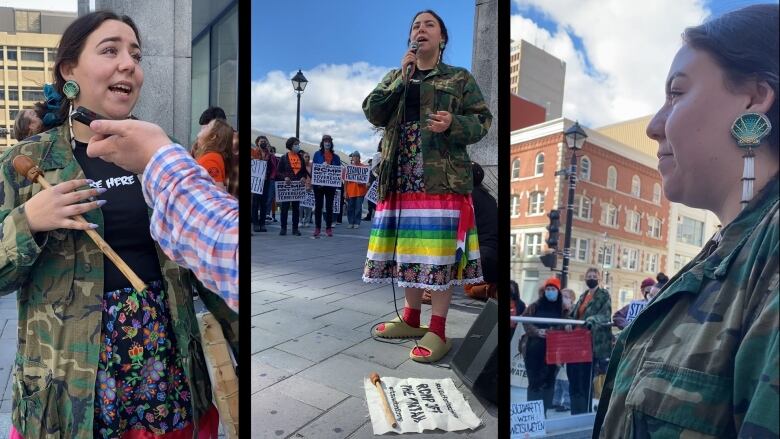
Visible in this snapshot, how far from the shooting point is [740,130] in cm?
94

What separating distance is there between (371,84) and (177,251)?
62 centimetres

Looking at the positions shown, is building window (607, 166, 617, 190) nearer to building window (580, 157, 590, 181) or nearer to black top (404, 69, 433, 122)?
building window (580, 157, 590, 181)

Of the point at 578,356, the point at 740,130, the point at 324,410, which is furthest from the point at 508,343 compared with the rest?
the point at 740,130

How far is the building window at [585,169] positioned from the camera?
1185mm

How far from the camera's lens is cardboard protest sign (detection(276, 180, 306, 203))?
1303 millimetres

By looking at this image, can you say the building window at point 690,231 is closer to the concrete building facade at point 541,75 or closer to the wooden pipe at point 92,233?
the concrete building facade at point 541,75

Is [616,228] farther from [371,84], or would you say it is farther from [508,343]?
[371,84]

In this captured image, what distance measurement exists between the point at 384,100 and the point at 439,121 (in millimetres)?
200

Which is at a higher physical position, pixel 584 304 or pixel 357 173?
pixel 357 173

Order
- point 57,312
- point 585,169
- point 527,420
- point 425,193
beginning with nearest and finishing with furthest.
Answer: point 57,312 < point 585,169 < point 527,420 < point 425,193

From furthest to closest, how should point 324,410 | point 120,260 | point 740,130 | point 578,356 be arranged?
point 324,410 < point 578,356 < point 120,260 < point 740,130

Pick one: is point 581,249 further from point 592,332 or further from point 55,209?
point 55,209

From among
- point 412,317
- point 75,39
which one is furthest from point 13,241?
point 412,317

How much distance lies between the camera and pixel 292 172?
130 cm
